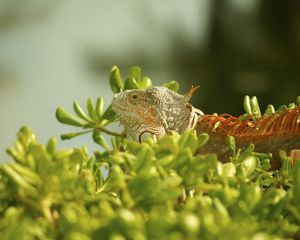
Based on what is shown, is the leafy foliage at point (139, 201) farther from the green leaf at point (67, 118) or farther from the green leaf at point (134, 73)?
the green leaf at point (134, 73)

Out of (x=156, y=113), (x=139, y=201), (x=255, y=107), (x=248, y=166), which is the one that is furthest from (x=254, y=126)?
(x=139, y=201)

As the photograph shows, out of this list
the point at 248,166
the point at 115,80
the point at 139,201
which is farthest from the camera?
the point at 115,80

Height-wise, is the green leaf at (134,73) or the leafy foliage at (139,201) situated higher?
the green leaf at (134,73)

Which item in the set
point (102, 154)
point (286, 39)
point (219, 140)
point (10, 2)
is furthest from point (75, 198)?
point (286, 39)

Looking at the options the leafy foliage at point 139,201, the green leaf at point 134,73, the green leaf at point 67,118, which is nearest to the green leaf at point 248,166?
the leafy foliage at point 139,201

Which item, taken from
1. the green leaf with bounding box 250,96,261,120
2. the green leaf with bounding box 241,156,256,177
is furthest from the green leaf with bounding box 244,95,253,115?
the green leaf with bounding box 241,156,256,177

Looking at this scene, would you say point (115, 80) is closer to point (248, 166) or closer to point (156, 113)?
point (156, 113)
